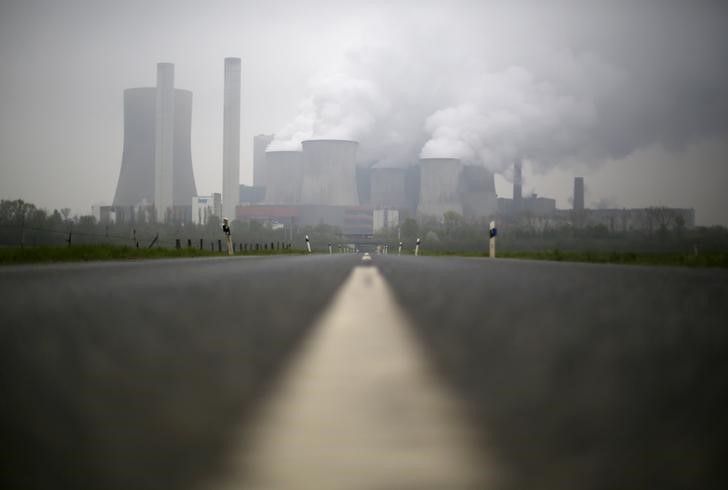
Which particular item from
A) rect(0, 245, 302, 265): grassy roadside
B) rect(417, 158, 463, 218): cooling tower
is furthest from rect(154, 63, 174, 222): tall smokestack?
rect(0, 245, 302, 265): grassy roadside

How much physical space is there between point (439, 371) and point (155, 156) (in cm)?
17295

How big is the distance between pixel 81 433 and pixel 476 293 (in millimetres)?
4906

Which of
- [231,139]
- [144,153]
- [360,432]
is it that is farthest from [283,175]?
[360,432]

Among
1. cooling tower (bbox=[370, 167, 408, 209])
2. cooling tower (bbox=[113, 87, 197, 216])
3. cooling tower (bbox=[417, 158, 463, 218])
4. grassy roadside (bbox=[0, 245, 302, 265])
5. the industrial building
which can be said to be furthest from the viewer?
cooling tower (bbox=[370, 167, 408, 209])

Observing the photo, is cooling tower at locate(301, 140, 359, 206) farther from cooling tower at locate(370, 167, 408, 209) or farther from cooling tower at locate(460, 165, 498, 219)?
cooling tower at locate(370, 167, 408, 209)

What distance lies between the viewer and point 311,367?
261cm

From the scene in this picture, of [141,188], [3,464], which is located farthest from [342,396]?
[141,188]

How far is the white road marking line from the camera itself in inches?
51.2

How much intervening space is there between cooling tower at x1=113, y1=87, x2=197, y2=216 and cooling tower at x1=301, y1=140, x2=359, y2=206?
1650 inches

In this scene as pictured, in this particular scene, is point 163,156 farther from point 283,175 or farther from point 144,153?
point 283,175

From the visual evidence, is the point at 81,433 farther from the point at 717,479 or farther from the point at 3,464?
the point at 717,479

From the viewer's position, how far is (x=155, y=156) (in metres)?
168

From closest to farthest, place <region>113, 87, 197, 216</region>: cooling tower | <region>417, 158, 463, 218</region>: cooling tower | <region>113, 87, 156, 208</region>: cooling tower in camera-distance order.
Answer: <region>417, 158, 463, 218</region>: cooling tower
<region>113, 87, 156, 208</region>: cooling tower
<region>113, 87, 197, 216</region>: cooling tower

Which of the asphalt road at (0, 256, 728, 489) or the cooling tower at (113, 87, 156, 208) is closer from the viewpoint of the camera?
the asphalt road at (0, 256, 728, 489)
